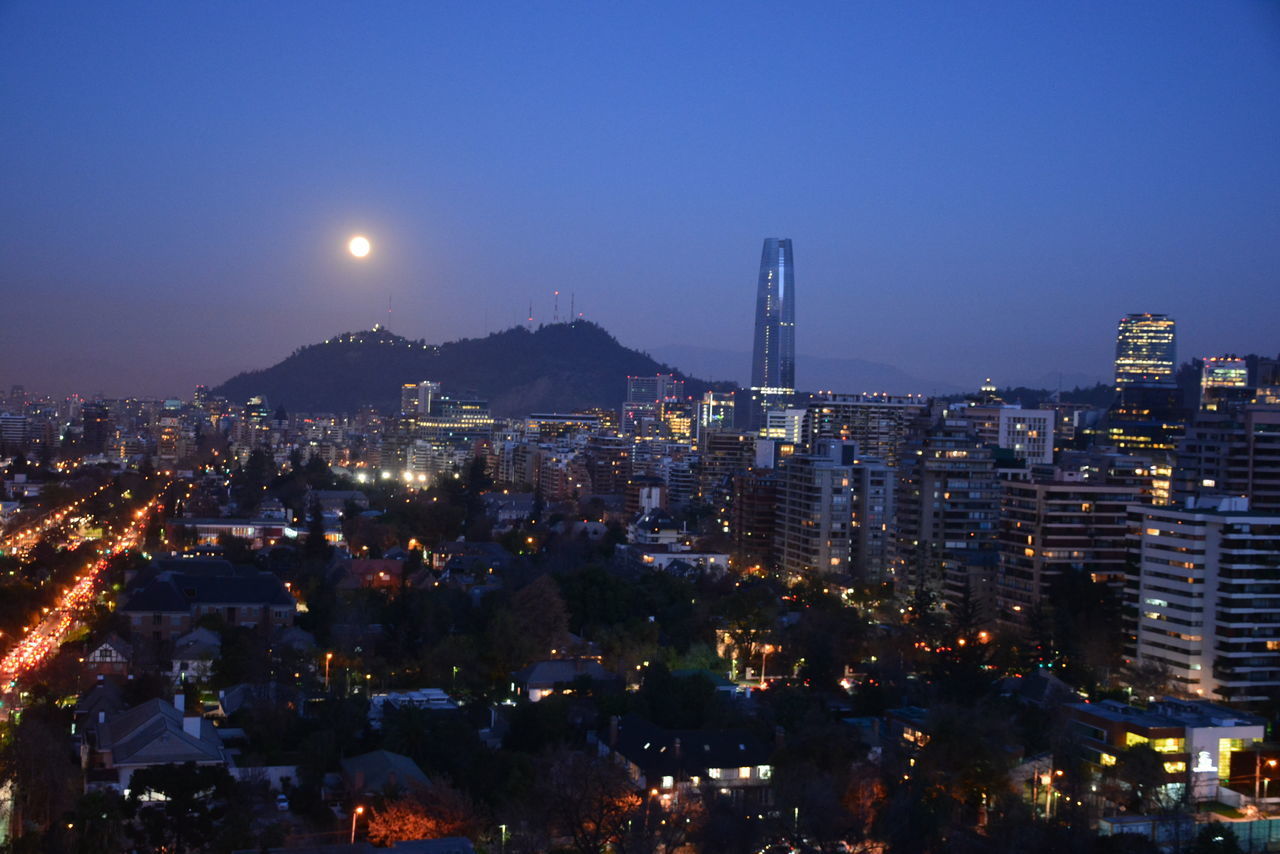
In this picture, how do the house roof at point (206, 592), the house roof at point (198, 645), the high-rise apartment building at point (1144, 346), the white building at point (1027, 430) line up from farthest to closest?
the high-rise apartment building at point (1144, 346), the white building at point (1027, 430), the house roof at point (206, 592), the house roof at point (198, 645)

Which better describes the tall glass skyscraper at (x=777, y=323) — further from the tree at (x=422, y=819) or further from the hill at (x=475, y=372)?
the tree at (x=422, y=819)

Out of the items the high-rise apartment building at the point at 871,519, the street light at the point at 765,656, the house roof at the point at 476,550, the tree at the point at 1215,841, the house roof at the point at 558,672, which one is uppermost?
the high-rise apartment building at the point at 871,519

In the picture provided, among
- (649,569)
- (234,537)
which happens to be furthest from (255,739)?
(234,537)

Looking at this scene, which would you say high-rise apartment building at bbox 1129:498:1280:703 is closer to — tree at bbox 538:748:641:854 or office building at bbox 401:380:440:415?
tree at bbox 538:748:641:854

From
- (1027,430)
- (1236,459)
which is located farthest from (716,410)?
(1236,459)

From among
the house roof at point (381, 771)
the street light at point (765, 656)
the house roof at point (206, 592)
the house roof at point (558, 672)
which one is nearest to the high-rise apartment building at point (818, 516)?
the street light at point (765, 656)

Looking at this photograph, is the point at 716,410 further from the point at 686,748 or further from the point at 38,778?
the point at 38,778

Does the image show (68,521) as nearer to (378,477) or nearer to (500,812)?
(378,477)
